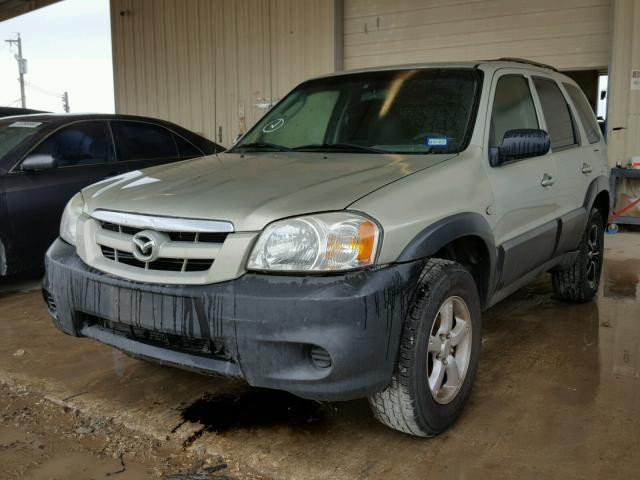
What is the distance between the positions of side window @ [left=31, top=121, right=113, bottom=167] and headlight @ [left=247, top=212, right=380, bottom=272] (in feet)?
12.2

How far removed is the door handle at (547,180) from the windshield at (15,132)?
407 cm

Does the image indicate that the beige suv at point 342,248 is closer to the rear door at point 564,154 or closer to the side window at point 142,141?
the rear door at point 564,154

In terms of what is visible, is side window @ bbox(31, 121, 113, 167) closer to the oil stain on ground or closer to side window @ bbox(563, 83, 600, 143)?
the oil stain on ground

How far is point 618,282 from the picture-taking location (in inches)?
220

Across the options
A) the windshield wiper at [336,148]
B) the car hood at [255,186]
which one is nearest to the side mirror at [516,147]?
the car hood at [255,186]

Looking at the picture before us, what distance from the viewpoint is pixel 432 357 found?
2695mm

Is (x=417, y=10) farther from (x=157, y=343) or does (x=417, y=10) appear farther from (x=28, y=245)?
(x=157, y=343)

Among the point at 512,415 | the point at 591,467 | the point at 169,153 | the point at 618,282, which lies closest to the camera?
the point at 591,467

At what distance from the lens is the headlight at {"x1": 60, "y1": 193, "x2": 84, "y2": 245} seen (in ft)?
9.74

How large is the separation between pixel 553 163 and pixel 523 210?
0.60m

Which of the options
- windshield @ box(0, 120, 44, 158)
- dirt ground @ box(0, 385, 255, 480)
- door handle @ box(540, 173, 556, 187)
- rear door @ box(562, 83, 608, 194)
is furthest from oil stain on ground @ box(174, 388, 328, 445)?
windshield @ box(0, 120, 44, 158)

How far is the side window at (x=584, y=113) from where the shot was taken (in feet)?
14.9

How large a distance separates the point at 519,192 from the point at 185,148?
385 cm

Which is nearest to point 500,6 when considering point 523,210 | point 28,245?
point 523,210
